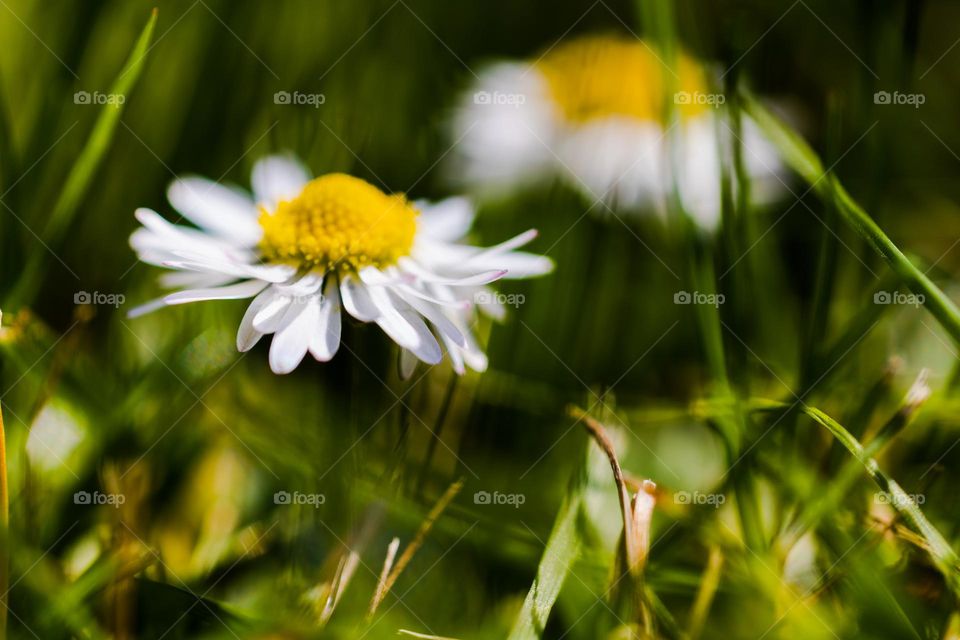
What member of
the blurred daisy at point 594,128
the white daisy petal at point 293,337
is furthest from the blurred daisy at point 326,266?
the blurred daisy at point 594,128

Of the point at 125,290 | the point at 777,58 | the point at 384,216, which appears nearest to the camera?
the point at 384,216

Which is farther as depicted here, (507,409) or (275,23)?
(275,23)

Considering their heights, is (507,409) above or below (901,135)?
below

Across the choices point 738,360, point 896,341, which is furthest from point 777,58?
point 738,360

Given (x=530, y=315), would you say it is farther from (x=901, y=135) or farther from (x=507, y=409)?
(x=901, y=135)

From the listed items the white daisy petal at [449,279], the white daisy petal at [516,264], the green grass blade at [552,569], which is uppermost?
the white daisy petal at [516,264]

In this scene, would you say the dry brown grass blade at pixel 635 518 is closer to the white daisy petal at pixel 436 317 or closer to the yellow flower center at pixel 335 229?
the white daisy petal at pixel 436 317

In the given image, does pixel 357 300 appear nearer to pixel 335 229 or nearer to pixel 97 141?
pixel 335 229
